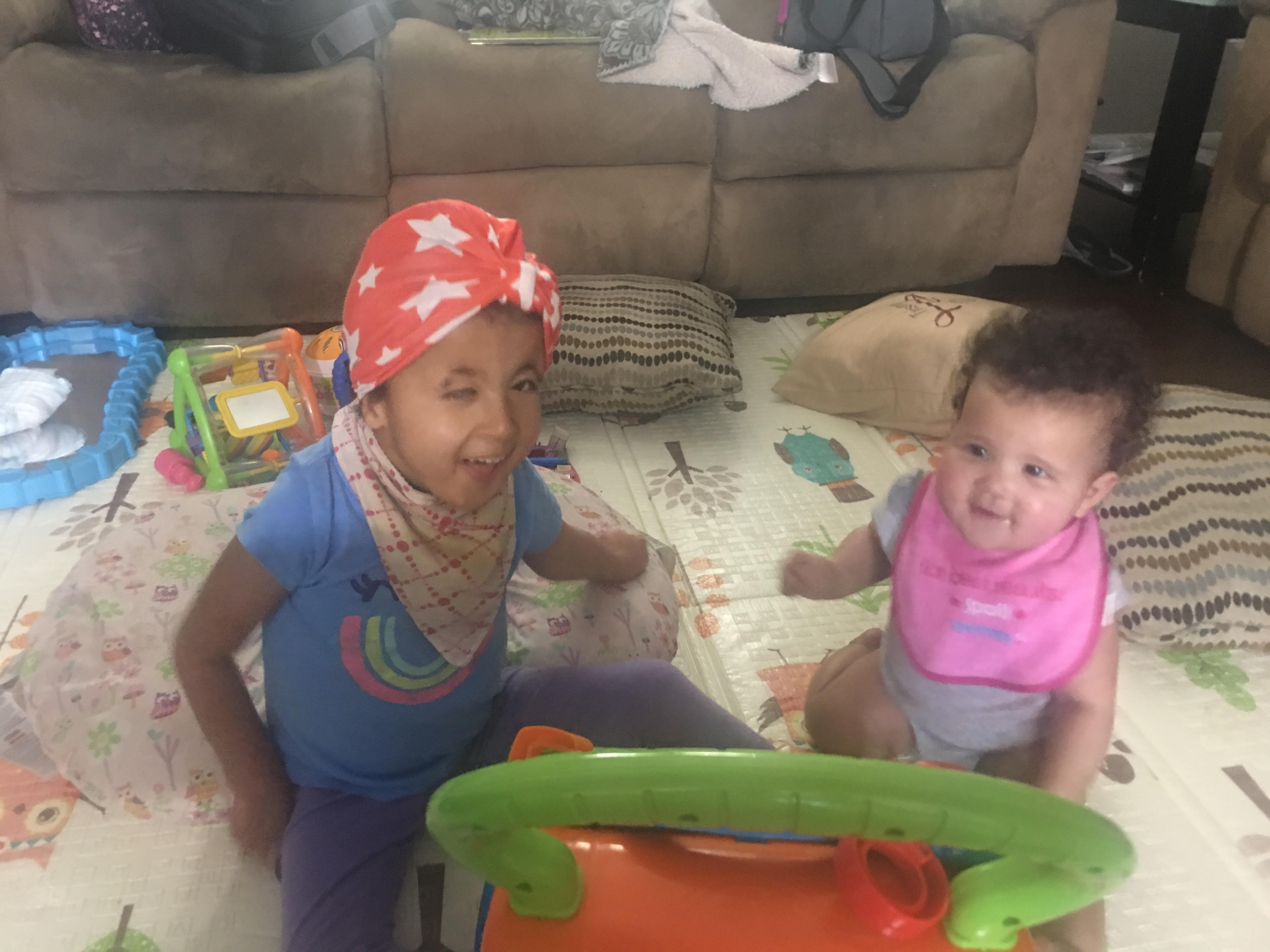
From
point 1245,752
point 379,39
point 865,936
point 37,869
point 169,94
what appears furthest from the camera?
point 379,39

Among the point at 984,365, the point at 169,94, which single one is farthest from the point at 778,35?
the point at 984,365

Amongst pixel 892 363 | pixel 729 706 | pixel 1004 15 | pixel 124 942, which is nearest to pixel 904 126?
pixel 1004 15

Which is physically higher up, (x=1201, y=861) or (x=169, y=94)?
(x=169, y=94)

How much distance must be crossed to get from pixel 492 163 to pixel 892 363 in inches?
31.3

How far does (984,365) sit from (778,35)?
4.56 feet

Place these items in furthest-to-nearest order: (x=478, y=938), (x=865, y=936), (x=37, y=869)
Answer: (x=37, y=869) < (x=478, y=938) < (x=865, y=936)

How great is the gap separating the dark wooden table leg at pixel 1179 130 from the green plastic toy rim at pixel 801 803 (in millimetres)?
2054

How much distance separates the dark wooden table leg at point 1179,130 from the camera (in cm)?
195

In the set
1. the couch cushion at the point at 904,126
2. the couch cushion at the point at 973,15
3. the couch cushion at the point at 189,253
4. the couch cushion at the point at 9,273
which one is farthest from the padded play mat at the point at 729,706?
the couch cushion at the point at 973,15

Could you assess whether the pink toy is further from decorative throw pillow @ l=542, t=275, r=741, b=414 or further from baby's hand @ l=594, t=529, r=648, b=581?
baby's hand @ l=594, t=529, r=648, b=581

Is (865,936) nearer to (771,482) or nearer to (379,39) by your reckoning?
(771,482)

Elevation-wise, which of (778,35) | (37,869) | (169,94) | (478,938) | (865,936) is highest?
(778,35)

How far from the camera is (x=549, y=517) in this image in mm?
854

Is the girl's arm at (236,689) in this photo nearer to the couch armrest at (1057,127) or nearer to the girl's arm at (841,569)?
the girl's arm at (841,569)
